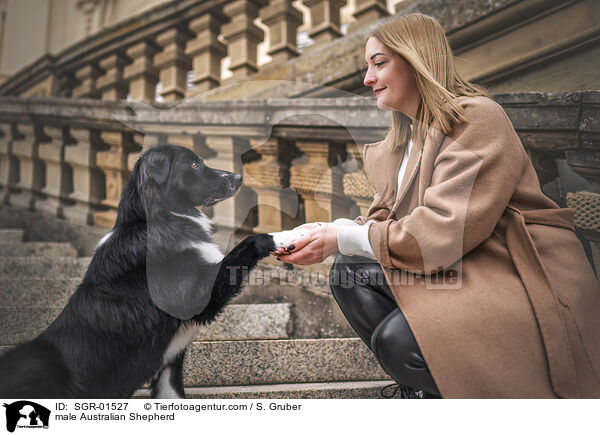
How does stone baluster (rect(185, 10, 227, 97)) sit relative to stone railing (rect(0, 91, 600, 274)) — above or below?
above

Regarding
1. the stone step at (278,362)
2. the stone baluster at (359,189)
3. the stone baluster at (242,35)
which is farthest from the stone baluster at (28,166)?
the stone baluster at (359,189)

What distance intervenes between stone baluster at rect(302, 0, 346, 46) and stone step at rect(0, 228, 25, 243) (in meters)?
2.50

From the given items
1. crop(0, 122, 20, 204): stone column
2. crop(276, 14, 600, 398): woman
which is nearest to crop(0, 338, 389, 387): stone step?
crop(276, 14, 600, 398): woman

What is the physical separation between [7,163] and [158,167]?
8.58ft

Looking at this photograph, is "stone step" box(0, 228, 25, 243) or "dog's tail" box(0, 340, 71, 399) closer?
"dog's tail" box(0, 340, 71, 399)

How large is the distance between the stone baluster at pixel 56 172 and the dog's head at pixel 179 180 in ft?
5.99

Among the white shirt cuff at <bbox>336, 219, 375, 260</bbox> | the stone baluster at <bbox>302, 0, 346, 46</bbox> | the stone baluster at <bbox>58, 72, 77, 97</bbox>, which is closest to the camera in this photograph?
the white shirt cuff at <bbox>336, 219, 375, 260</bbox>

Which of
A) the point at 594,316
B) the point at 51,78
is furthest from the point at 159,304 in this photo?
the point at 51,78

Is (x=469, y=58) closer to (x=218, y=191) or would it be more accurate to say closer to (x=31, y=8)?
(x=218, y=191)

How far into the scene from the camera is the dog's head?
1484 mm

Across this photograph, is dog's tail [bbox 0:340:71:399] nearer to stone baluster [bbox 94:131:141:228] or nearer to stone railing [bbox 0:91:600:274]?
stone railing [bbox 0:91:600:274]

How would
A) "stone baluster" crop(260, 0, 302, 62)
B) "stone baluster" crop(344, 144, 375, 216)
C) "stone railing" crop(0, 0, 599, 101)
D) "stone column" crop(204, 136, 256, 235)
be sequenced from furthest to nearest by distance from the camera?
1. "stone baluster" crop(260, 0, 302, 62)
2. "stone railing" crop(0, 0, 599, 101)
3. "stone baluster" crop(344, 144, 375, 216)
4. "stone column" crop(204, 136, 256, 235)

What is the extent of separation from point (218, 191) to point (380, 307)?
0.73m

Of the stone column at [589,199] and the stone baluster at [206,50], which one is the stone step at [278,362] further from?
the stone baluster at [206,50]
